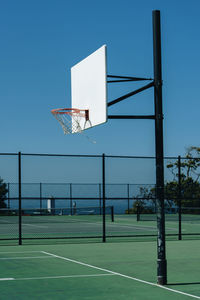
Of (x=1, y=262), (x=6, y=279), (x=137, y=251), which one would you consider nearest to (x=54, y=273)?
(x=6, y=279)

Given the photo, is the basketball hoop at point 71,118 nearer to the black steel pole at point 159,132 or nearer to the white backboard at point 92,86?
the white backboard at point 92,86

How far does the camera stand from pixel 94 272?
39.0ft

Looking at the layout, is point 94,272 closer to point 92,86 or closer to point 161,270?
point 161,270

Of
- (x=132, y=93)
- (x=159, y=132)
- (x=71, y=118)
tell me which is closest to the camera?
(x=159, y=132)

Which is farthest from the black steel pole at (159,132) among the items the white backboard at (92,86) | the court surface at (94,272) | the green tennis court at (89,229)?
the green tennis court at (89,229)

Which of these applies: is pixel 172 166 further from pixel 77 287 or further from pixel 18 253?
pixel 77 287

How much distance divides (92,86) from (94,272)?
386 centimetres

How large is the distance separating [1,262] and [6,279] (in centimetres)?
284

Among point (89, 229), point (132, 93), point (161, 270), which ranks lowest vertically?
point (89, 229)

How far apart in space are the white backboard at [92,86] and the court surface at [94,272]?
301cm

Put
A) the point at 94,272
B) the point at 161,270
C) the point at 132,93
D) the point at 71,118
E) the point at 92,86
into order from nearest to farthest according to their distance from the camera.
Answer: the point at 161,270 → the point at 132,93 → the point at 92,86 → the point at 94,272 → the point at 71,118

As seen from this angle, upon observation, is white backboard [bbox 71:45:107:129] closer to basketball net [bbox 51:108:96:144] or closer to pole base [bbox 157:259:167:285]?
basketball net [bbox 51:108:96:144]

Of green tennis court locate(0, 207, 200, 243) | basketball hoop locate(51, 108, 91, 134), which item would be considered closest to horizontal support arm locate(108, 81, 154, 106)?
basketball hoop locate(51, 108, 91, 134)

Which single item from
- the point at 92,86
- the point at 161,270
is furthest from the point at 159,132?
the point at 161,270
